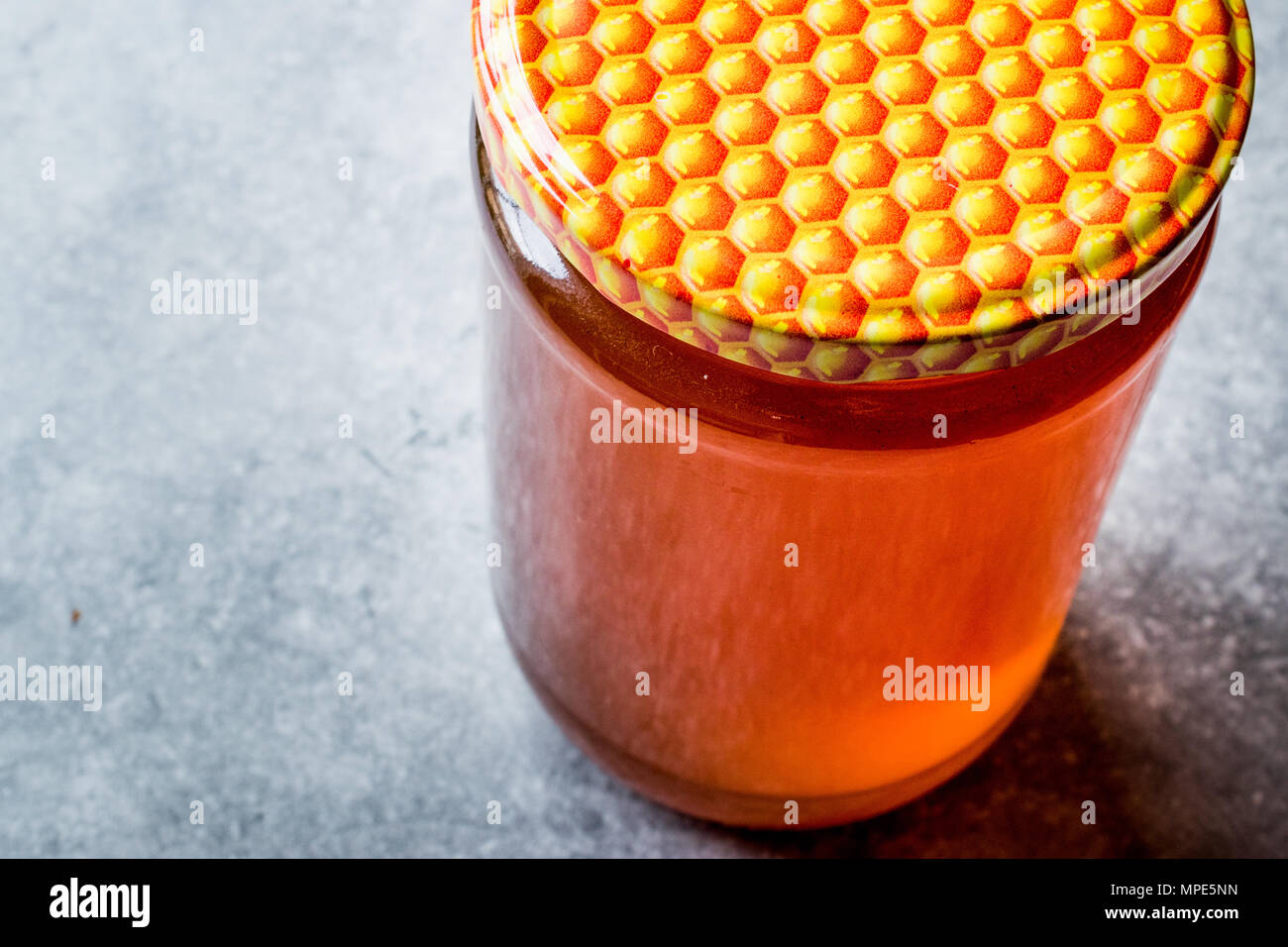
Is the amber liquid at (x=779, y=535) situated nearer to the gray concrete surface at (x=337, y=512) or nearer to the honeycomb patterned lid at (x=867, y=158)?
the honeycomb patterned lid at (x=867, y=158)

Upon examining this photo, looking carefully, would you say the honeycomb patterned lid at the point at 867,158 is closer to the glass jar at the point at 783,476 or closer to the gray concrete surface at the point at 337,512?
the glass jar at the point at 783,476

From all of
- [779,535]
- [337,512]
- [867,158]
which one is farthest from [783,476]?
[337,512]

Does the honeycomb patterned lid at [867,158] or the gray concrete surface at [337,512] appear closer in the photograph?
the honeycomb patterned lid at [867,158]

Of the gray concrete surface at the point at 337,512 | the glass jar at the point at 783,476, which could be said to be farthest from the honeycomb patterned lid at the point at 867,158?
the gray concrete surface at the point at 337,512

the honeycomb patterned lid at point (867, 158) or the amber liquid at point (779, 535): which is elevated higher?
the honeycomb patterned lid at point (867, 158)

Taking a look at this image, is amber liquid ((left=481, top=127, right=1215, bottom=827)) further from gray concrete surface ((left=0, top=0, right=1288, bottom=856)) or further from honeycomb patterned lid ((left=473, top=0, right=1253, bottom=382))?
gray concrete surface ((left=0, top=0, right=1288, bottom=856))

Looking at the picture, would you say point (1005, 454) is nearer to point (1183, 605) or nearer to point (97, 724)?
point (1183, 605)
